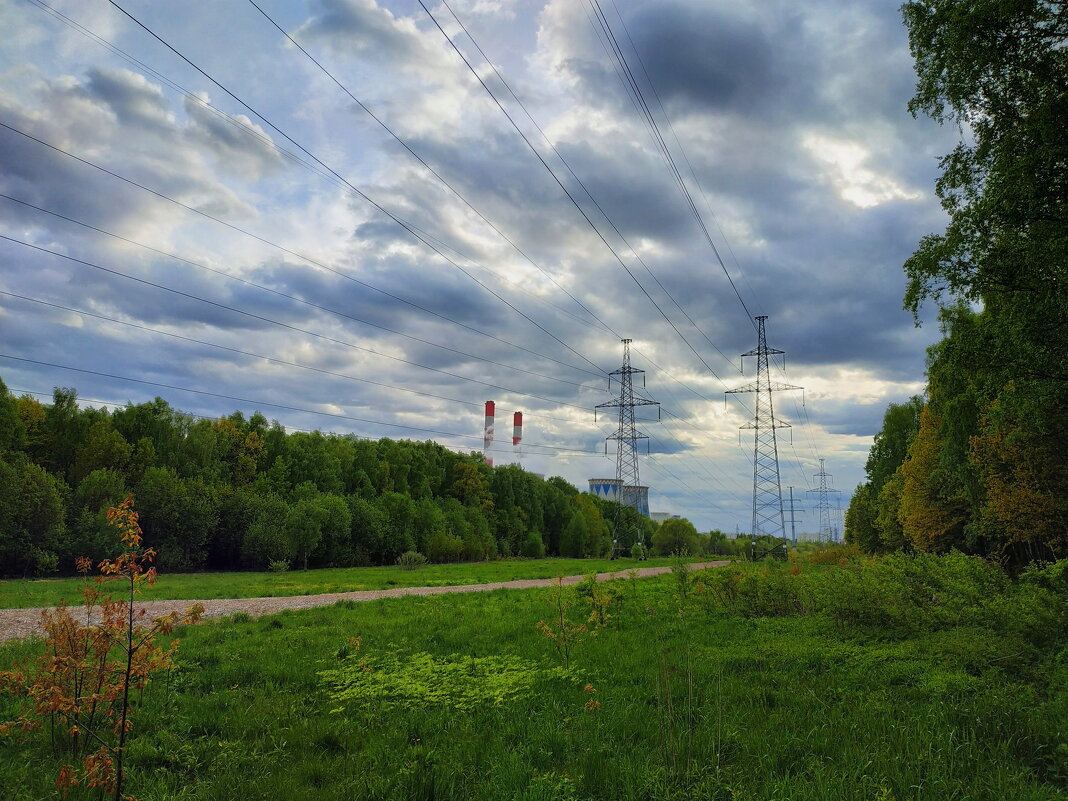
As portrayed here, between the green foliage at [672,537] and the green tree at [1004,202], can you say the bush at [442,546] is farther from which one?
the green tree at [1004,202]

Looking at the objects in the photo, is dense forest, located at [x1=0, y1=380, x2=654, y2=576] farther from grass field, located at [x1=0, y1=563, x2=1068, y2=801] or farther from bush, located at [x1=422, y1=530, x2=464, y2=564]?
grass field, located at [x1=0, y1=563, x2=1068, y2=801]

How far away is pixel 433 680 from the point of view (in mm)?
9188

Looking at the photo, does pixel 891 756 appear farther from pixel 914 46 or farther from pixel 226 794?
pixel 914 46

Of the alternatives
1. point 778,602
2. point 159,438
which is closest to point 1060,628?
point 778,602

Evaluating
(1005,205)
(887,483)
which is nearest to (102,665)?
(1005,205)

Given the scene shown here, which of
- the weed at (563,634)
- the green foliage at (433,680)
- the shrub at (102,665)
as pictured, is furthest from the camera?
the weed at (563,634)

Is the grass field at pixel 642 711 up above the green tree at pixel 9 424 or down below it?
below

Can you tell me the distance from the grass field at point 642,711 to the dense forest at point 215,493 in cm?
3983

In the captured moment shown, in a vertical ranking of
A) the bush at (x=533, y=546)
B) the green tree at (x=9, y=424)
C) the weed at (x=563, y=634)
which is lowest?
the bush at (x=533, y=546)

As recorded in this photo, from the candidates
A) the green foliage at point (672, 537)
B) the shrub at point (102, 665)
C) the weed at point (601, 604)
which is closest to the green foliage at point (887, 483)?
the green foliage at point (672, 537)

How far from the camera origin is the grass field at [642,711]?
5633 millimetres

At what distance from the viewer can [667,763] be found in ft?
19.6

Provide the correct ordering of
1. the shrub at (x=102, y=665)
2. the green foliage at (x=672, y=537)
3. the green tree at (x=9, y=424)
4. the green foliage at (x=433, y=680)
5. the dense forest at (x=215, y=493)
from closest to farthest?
the shrub at (x=102, y=665)
the green foliage at (x=433, y=680)
the dense forest at (x=215, y=493)
the green tree at (x=9, y=424)
the green foliage at (x=672, y=537)

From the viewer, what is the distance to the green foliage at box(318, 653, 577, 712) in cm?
821
